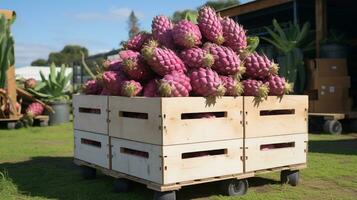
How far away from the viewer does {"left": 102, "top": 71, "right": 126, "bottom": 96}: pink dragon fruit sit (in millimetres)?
4719

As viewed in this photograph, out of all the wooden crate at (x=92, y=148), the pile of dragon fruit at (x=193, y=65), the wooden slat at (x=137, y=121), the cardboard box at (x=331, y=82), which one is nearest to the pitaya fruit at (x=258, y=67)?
the pile of dragon fruit at (x=193, y=65)

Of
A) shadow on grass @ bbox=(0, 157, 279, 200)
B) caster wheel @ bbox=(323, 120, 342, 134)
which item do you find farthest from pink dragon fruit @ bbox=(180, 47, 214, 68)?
caster wheel @ bbox=(323, 120, 342, 134)

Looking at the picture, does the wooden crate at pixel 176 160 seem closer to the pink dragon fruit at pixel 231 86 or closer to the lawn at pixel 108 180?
the lawn at pixel 108 180

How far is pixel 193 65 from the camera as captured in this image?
4.49m

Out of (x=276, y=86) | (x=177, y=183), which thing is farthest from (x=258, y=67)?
(x=177, y=183)

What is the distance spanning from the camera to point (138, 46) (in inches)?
203

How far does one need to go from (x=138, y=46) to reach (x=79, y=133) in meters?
1.21

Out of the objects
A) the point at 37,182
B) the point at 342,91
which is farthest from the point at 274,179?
the point at 342,91

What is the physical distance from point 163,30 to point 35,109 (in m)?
9.23

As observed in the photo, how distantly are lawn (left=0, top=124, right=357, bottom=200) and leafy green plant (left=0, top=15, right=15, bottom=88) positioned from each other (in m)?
4.09

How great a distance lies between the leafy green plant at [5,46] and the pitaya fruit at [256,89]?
8.15 meters

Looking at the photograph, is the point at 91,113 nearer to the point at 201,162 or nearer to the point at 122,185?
the point at 122,185

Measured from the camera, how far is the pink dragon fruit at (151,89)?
4.42 meters

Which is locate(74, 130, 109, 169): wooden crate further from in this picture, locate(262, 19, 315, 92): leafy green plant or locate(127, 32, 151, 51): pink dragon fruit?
locate(262, 19, 315, 92): leafy green plant
